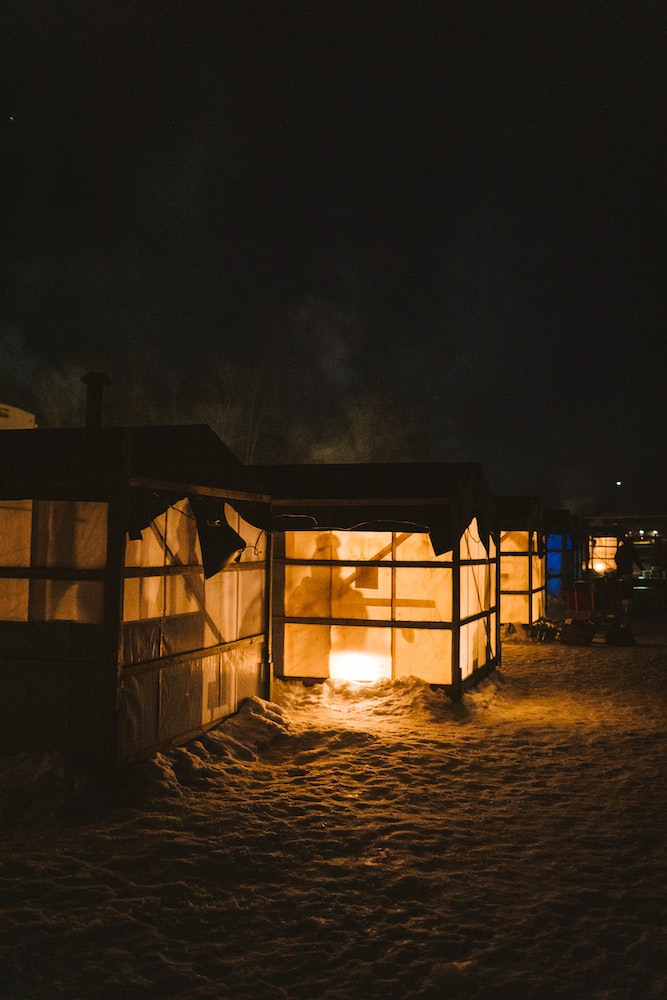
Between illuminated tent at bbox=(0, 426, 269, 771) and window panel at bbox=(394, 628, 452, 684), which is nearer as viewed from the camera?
illuminated tent at bbox=(0, 426, 269, 771)

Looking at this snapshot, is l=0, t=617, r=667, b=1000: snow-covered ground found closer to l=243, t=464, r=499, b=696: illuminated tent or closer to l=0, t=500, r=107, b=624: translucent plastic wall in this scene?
l=0, t=500, r=107, b=624: translucent plastic wall

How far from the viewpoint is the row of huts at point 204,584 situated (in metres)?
8.38

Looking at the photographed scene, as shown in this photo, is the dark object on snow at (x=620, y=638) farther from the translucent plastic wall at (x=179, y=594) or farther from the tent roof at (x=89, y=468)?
the tent roof at (x=89, y=468)

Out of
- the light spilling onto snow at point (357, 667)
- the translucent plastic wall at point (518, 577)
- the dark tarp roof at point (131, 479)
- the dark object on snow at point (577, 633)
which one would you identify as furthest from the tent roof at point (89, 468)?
the translucent plastic wall at point (518, 577)

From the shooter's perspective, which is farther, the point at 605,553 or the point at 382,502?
the point at 605,553

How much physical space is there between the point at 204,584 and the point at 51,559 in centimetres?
227

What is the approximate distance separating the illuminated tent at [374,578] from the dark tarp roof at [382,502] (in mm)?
19

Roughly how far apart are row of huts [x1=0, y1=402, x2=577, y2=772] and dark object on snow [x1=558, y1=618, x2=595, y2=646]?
209 inches

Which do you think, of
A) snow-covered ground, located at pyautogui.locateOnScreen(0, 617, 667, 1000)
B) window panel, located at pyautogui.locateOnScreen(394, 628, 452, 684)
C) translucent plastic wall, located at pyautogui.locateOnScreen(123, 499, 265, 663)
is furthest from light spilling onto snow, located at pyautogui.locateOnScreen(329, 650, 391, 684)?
translucent plastic wall, located at pyautogui.locateOnScreen(123, 499, 265, 663)

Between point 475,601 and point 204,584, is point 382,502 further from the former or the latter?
point 204,584

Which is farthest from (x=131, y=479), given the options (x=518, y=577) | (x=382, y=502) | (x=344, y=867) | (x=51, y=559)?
(x=518, y=577)

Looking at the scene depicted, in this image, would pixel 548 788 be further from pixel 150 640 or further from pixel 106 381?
pixel 106 381

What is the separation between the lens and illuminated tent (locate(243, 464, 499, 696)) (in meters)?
12.8

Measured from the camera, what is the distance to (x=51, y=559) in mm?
8609
